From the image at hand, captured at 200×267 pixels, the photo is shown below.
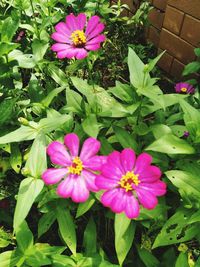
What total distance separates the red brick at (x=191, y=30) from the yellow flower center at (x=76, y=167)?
105 centimetres

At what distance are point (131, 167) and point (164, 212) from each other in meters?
0.22

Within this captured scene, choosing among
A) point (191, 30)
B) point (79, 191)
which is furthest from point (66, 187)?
point (191, 30)

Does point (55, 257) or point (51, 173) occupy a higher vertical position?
point (51, 173)

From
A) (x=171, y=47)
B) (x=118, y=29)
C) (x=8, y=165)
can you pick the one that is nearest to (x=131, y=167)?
(x=8, y=165)

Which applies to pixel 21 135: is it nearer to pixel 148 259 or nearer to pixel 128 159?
pixel 128 159

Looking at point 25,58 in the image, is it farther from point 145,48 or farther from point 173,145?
point 145,48

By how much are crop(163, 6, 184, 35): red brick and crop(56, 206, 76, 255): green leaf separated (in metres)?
1.16

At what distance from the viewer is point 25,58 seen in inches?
44.6

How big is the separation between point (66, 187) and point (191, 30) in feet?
3.83

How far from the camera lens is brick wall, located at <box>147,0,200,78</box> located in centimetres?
157

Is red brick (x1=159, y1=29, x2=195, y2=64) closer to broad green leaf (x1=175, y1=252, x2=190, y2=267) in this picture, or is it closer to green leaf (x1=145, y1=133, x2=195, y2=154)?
green leaf (x1=145, y1=133, x2=195, y2=154)

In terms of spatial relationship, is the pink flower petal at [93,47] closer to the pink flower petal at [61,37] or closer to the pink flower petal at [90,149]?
the pink flower petal at [61,37]

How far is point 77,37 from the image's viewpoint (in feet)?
3.32

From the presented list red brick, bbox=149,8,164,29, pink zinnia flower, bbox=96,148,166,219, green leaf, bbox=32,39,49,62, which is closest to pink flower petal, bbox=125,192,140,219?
pink zinnia flower, bbox=96,148,166,219
